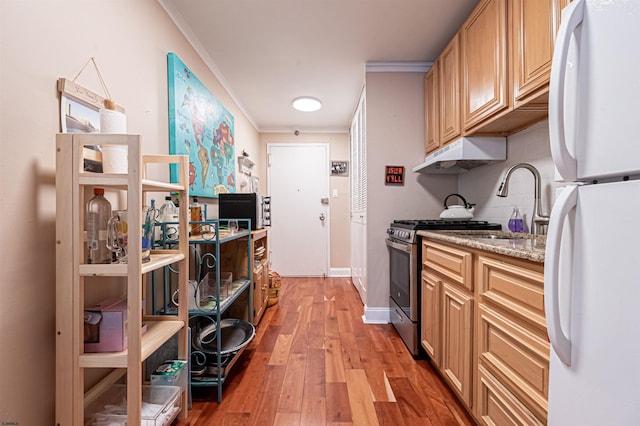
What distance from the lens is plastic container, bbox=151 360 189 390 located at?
1.26 meters

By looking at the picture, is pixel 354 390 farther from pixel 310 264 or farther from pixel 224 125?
pixel 310 264

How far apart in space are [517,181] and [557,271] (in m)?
1.42

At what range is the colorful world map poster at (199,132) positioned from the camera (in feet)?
5.94

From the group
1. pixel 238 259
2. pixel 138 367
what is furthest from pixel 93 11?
pixel 238 259

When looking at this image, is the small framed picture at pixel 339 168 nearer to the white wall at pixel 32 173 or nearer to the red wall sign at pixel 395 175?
the red wall sign at pixel 395 175

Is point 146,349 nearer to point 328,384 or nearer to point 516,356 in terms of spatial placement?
point 328,384

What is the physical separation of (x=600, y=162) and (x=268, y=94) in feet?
9.97

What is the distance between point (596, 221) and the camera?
0.61 m

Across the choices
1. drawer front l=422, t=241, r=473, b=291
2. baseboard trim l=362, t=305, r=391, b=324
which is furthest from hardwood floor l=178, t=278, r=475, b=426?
drawer front l=422, t=241, r=473, b=291

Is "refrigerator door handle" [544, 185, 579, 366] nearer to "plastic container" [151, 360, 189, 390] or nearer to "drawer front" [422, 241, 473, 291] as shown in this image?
"drawer front" [422, 241, 473, 291]

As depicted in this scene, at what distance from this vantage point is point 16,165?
0.89m

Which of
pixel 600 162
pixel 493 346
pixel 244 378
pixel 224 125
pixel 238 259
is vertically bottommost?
pixel 244 378

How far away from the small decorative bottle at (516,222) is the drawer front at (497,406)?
0.97 m

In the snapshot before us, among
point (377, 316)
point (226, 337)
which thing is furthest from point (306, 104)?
point (226, 337)
